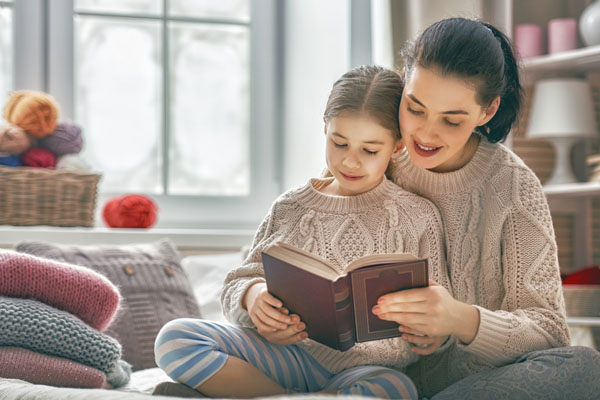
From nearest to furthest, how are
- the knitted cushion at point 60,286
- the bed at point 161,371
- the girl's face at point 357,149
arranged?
the bed at point 161,371, the girl's face at point 357,149, the knitted cushion at point 60,286

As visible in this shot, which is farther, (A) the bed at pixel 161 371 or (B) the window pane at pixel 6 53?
(B) the window pane at pixel 6 53

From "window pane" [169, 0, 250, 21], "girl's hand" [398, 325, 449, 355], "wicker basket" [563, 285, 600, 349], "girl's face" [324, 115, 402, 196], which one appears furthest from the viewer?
"window pane" [169, 0, 250, 21]

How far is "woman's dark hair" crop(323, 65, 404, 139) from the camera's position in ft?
4.07

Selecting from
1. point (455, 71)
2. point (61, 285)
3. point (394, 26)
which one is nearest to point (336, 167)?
point (455, 71)

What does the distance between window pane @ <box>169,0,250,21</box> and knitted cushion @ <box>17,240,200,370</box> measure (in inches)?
43.3

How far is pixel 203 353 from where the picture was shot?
1147 mm

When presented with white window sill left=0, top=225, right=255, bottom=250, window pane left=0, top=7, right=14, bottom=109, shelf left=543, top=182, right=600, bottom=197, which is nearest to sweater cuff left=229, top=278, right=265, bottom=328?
white window sill left=0, top=225, right=255, bottom=250

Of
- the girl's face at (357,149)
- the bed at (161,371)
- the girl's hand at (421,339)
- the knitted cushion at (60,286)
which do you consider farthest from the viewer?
the knitted cushion at (60,286)

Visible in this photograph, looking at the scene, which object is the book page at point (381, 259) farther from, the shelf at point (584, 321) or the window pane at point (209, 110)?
the window pane at point (209, 110)

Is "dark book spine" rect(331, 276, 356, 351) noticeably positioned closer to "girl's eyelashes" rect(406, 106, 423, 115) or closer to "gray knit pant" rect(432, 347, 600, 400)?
"gray knit pant" rect(432, 347, 600, 400)

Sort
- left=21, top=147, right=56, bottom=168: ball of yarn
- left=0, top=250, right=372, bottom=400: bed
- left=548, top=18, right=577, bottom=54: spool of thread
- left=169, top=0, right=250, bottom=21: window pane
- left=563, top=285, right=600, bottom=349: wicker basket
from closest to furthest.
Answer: left=0, top=250, right=372, bottom=400: bed < left=563, top=285, right=600, bottom=349: wicker basket < left=21, top=147, right=56, bottom=168: ball of yarn < left=548, top=18, right=577, bottom=54: spool of thread < left=169, top=0, right=250, bottom=21: window pane

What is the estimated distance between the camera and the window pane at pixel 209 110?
2.70 meters

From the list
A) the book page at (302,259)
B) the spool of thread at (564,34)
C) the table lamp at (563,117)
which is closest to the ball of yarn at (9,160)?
the book page at (302,259)

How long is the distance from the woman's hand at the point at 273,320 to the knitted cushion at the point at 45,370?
0.37 metres
